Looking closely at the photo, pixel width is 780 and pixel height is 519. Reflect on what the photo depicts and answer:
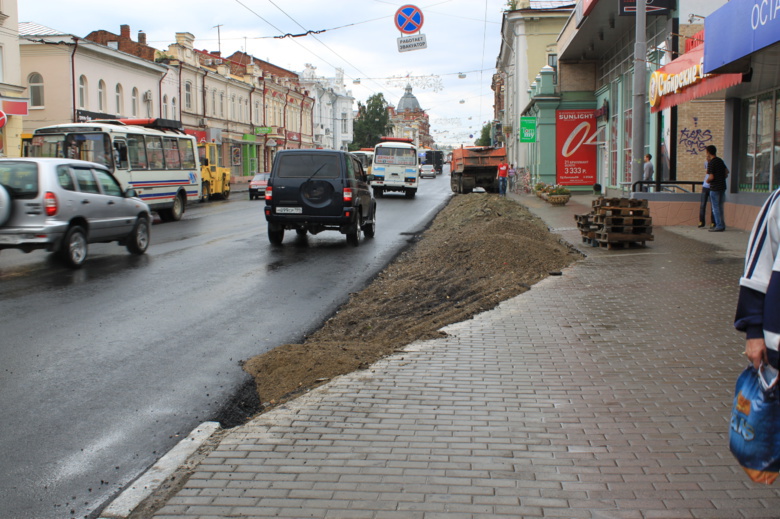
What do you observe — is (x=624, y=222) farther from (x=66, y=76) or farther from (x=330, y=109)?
(x=330, y=109)

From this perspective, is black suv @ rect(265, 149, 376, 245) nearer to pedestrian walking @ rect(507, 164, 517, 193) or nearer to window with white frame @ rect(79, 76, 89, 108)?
window with white frame @ rect(79, 76, 89, 108)

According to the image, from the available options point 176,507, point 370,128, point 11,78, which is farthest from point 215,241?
point 370,128

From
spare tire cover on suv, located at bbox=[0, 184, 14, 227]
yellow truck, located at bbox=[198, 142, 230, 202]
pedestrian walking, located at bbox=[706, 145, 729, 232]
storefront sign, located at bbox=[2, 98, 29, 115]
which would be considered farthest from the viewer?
yellow truck, located at bbox=[198, 142, 230, 202]

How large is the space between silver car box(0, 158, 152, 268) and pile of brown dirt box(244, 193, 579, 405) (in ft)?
16.5

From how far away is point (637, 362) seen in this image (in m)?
5.98

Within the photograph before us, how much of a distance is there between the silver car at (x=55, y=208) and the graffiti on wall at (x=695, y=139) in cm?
1510

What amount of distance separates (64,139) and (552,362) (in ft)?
61.8

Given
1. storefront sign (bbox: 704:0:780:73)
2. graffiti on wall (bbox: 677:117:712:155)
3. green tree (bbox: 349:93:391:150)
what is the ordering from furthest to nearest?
green tree (bbox: 349:93:391:150), graffiti on wall (bbox: 677:117:712:155), storefront sign (bbox: 704:0:780:73)

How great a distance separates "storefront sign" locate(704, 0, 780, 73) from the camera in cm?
1031

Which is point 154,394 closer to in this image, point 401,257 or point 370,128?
point 401,257

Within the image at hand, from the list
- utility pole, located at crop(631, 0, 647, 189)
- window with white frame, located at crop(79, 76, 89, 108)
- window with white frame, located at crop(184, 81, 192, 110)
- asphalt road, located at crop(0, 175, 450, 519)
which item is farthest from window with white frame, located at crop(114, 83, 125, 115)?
utility pole, located at crop(631, 0, 647, 189)

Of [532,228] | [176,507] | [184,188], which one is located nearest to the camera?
[176,507]

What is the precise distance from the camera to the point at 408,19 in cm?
2423

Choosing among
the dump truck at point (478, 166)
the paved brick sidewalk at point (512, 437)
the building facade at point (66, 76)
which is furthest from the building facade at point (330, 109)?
the paved brick sidewalk at point (512, 437)
